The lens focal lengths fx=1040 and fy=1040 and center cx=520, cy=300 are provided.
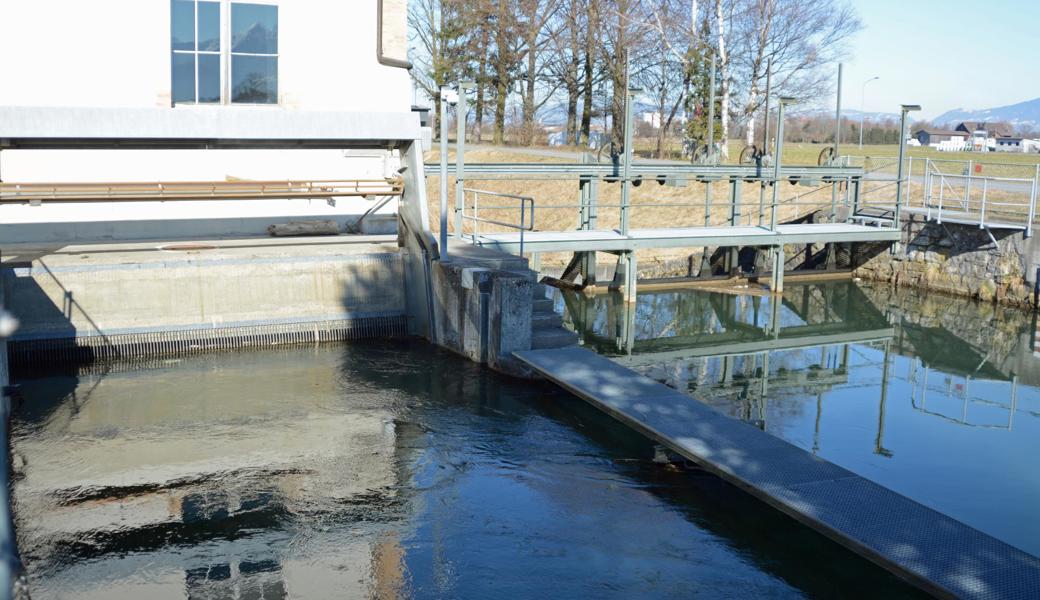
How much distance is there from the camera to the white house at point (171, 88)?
539 inches

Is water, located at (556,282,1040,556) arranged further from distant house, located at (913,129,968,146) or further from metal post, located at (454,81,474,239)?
distant house, located at (913,129,968,146)

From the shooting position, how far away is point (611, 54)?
124 feet

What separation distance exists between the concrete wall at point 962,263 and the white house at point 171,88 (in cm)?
1111

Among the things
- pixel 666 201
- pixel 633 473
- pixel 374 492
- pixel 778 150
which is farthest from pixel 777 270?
pixel 374 492

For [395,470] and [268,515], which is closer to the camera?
[268,515]

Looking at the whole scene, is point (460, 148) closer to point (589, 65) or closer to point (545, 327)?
point (545, 327)

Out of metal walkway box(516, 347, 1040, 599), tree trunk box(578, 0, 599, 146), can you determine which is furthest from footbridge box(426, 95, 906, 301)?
tree trunk box(578, 0, 599, 146)

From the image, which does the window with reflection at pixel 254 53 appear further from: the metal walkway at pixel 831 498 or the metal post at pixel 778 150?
the metal post at pixel 778 150

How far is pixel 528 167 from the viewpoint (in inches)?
710

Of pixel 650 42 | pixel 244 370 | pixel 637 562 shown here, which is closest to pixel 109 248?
pixel 244 370

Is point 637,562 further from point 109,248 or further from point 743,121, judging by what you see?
point 743,121

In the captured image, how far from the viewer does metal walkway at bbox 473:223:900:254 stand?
681 inches

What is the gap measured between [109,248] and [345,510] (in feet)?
28.0

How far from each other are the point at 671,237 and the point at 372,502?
10.8 m
